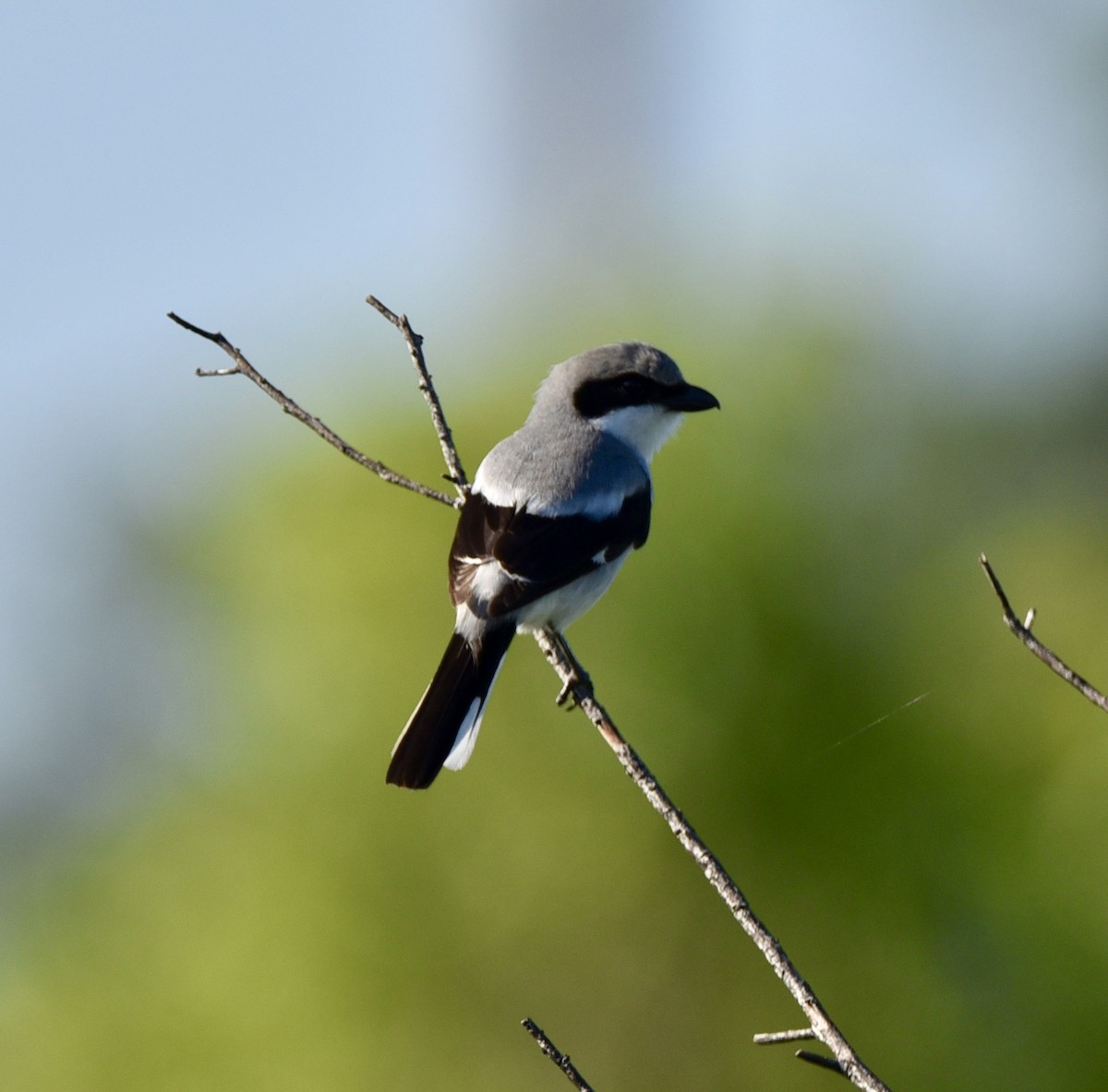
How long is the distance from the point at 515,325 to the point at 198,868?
2.49 meters

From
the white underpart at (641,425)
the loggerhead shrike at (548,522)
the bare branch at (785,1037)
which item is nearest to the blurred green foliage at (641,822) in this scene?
the white underpart at (641,425)

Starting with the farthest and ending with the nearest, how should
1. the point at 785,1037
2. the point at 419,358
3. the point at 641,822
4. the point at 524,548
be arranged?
the point at 641,822 → the point at 524,548 → the point at 419,358 → the point at 785,1037

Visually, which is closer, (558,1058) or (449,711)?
(558,1058)

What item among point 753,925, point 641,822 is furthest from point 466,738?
point 641,822

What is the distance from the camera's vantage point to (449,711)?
2.68 m

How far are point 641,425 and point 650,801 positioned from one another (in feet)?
4.07

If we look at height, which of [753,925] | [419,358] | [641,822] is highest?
[419,358]

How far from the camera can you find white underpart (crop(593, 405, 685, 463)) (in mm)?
3242

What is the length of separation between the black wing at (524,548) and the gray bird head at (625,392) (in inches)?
14.1

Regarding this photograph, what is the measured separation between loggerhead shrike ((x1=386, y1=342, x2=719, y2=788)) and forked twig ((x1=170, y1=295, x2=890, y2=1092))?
9 cm

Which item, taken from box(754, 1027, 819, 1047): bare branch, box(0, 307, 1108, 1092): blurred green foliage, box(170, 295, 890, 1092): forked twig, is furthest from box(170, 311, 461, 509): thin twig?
box(0, 307, 1108, 1092): blurred green foliage

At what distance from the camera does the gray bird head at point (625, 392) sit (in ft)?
10.7

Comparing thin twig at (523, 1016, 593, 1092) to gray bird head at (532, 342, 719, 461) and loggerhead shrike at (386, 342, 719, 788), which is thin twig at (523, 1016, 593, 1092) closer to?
loggerhead shrike at (386, 342, 719, 788)

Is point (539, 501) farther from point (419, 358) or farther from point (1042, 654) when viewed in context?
point (1042, 654)
